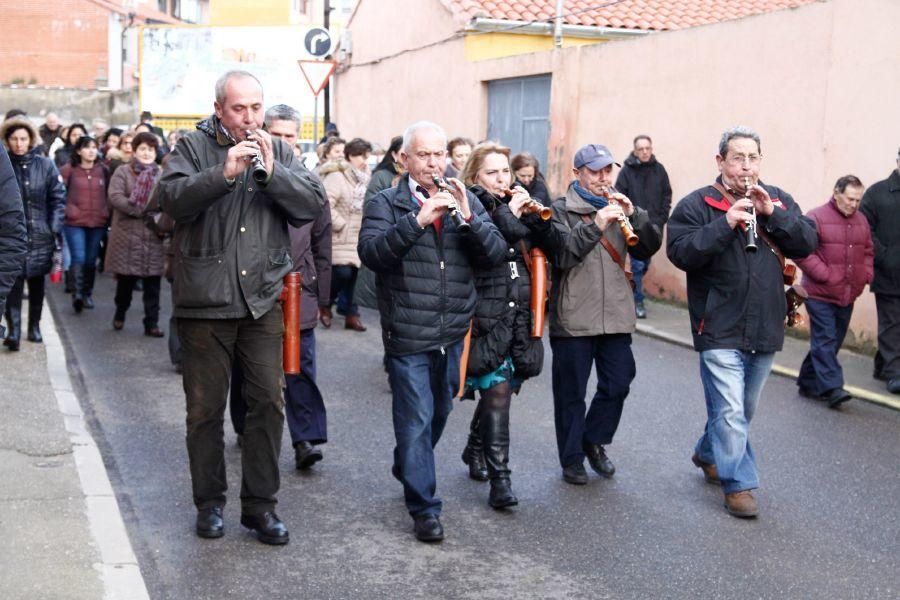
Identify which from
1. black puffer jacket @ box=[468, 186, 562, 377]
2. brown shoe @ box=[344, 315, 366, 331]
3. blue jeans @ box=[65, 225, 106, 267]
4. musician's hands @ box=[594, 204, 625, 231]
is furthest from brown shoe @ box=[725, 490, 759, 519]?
blue jeans @ box=[65, 225, 106, 267]

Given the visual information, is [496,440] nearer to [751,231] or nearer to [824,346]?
[751,231]

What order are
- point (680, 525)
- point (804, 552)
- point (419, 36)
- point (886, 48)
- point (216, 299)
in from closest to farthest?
point (216, 299), point (804, 552), point (680, 525), point (886, 48), point (419, 36)

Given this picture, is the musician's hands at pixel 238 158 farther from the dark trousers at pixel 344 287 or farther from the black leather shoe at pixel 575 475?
the dark trousers at pixel 344 287

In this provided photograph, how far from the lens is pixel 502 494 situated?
Result: 613cm

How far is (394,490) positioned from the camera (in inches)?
257

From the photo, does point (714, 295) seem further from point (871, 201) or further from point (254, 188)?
point (871, 201)

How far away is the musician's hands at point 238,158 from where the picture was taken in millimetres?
4941

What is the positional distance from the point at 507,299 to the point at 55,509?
2340mm

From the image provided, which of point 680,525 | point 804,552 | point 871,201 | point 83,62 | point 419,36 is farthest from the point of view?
point 83,62

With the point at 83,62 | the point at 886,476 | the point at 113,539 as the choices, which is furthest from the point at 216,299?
the point at 83,62

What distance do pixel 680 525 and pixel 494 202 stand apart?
181 centimetres

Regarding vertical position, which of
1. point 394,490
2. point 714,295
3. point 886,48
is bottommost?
point 394,490

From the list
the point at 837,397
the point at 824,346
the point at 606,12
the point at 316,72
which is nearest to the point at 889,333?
the point at 824,346

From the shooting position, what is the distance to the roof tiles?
20.7 metres
